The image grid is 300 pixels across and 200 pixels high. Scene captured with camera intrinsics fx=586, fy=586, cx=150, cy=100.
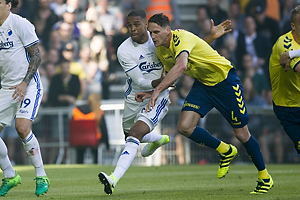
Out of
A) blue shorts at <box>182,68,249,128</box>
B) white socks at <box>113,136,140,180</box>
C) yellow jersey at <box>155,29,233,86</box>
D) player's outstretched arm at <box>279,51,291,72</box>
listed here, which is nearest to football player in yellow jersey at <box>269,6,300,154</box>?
player's outstretched arm at <box>279,51,291,72</box>

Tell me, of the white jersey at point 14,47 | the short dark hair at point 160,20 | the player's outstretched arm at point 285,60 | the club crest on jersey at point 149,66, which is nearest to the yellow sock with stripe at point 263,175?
the player's outstretched arm at point 285,60

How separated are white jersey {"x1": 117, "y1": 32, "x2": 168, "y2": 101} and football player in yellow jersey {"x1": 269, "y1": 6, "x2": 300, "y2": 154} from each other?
1.65 m

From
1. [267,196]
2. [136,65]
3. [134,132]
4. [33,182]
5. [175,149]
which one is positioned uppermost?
[136,65]

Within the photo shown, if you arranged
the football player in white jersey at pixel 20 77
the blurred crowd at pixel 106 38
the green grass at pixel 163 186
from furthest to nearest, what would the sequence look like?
1. the blurred crowd at pixel 106 38
2. the football player in white jersey at pixel 20 77
3. the green grass at pixel 163 186

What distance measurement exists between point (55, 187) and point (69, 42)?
29.9 ft

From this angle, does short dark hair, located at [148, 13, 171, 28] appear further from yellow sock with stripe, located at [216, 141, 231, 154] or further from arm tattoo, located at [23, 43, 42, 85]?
yellow sock with stripe, located at [216, 141, 231, 154]

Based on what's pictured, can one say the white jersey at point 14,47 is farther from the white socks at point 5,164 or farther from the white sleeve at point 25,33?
the white socks at point 5,164

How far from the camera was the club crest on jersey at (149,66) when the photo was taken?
8078 millimetres

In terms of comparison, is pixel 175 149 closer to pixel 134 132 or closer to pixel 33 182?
pixel 33 182

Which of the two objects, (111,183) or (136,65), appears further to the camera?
(136,65)

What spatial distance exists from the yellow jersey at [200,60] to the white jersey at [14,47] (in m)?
1.71

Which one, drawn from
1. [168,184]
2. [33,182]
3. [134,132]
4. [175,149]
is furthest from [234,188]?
[175,149]

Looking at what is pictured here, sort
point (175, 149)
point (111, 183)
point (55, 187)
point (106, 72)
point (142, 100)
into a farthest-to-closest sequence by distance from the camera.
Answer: point (106, 72) < point (175, 149) < point (55, 187) < point (142, 100) < point (111, 183)

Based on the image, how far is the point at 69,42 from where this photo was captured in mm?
17422
